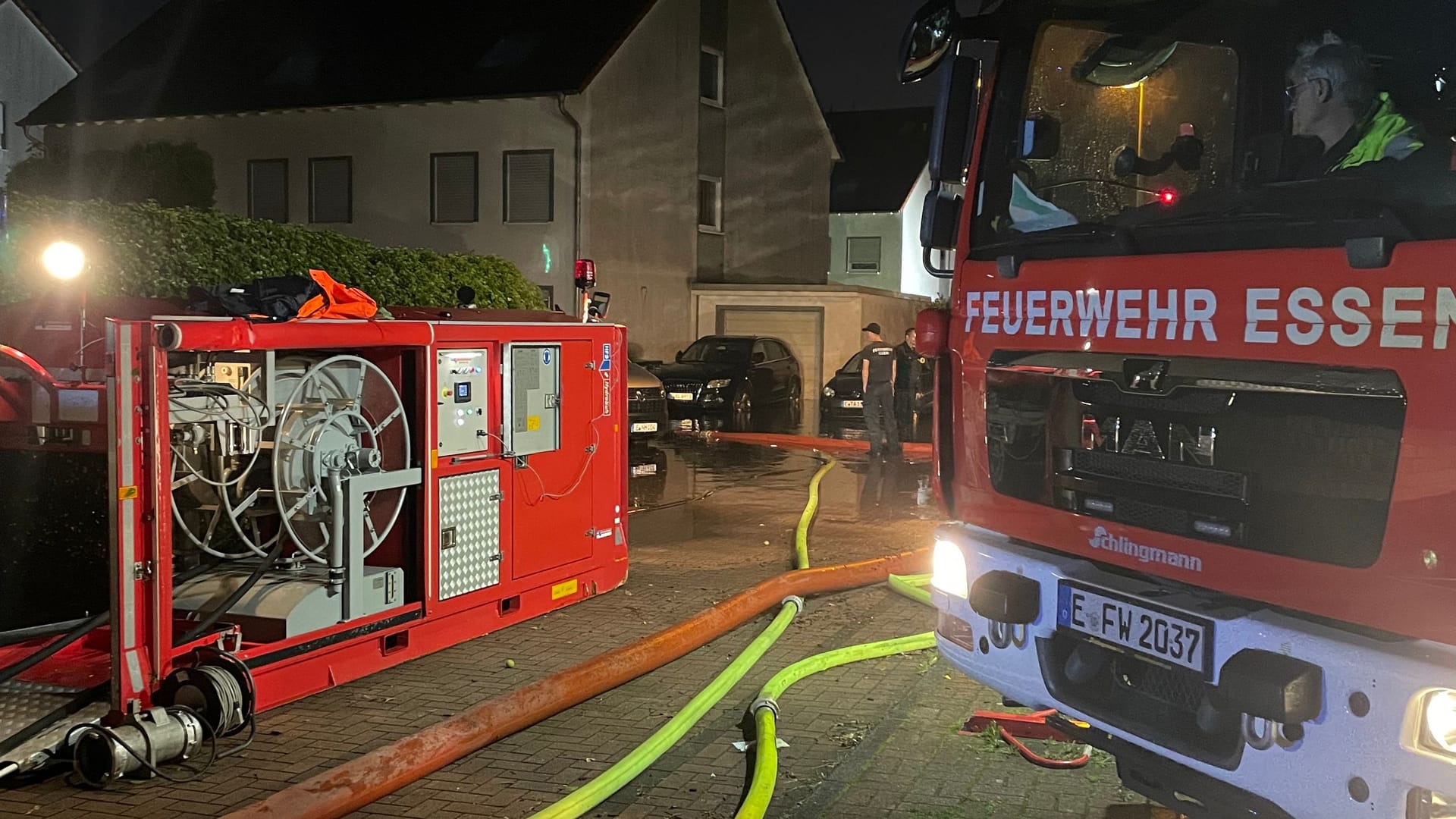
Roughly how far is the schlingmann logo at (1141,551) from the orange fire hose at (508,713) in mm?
2571

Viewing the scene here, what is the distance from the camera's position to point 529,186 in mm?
25594

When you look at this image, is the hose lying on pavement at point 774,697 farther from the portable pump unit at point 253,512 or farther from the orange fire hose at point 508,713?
the portable pump unit at point 253,512

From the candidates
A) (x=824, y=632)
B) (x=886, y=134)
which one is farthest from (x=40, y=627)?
(x=886, y=134)

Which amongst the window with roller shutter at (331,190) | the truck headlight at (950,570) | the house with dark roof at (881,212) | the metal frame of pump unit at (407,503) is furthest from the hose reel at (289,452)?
the house with dark roof at (881,212)

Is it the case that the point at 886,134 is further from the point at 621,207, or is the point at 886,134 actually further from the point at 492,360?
the point at 492,360

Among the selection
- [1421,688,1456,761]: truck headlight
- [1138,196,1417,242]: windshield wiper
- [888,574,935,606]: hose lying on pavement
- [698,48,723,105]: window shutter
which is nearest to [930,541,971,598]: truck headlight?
[1138,196,1417,242]: windshield wiper

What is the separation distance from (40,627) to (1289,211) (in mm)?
5376

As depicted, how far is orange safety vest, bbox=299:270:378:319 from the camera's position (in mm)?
6012

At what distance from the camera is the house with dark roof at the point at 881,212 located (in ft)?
149

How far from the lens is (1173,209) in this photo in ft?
13.0

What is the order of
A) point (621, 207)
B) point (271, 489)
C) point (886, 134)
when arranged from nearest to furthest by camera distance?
point (271, 489) < point (621, 207) < point (886, 134)

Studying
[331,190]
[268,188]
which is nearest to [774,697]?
[331,190]

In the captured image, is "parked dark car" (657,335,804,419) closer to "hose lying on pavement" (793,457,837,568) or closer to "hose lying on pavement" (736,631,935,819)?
"hose lying on pavement" (793,457,837,568)

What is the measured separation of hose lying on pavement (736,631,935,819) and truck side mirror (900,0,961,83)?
2.58 meters
